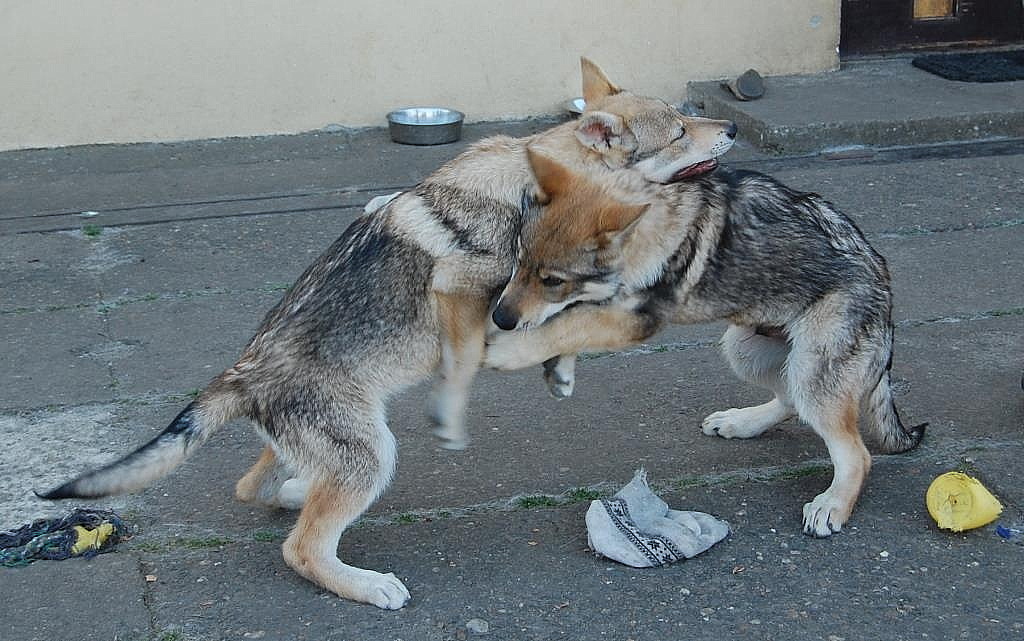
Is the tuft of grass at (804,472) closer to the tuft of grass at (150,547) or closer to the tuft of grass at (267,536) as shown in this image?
the tuft of grass at (267,536)

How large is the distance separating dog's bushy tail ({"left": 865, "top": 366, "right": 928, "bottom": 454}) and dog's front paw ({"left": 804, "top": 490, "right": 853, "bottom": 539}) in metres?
0.46

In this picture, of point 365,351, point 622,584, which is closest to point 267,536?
point 365,351

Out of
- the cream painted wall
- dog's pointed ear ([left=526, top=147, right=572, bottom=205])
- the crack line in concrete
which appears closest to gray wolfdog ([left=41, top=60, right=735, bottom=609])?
dog's pointed ear ([left=526, top=147, right=572, bottom=205])

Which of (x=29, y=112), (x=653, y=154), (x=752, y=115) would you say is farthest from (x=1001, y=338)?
(x=29, y=112)

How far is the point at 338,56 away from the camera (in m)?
9.92

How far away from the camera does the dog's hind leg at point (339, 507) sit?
399 centimetres

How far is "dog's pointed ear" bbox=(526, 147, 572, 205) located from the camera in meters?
4.38

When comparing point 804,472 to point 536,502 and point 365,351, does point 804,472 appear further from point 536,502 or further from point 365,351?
point 365,351

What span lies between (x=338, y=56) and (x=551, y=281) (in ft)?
20.0

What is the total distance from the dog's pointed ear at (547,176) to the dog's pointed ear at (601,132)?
0.48 meters

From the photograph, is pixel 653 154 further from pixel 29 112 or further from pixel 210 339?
pixel 29 112

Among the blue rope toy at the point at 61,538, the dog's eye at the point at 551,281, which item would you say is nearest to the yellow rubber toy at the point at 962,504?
the dog's eye at the point at 551,281

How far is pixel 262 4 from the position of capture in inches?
380

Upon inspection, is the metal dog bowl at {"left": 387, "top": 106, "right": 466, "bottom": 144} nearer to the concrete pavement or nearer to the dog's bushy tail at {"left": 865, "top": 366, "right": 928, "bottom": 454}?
the concrete pavement
